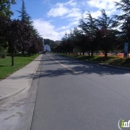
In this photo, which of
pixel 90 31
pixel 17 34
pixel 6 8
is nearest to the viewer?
pixel 17 34

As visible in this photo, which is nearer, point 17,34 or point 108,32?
point 17,34

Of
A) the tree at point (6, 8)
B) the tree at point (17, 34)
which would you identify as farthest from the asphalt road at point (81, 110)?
the tree at point (6, 8)

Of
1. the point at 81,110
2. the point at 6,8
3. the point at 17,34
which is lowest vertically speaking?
the point at 81,110

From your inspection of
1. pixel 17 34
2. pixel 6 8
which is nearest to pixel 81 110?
pixel 17 34

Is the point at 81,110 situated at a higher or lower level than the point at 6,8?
lower

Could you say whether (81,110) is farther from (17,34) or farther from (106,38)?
(106,38)

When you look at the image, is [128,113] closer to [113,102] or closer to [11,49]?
[113,102]

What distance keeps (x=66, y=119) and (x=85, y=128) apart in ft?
2.81

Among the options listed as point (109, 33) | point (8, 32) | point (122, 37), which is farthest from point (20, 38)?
point (109, 33)

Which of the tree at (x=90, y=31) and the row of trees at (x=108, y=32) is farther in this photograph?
the tree at (x=90, y=31)

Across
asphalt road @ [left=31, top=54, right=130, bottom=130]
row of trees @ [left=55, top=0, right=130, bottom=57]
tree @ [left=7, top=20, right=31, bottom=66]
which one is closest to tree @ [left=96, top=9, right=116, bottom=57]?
row of trees @ [left=55, top=0, right=130, bottom=57]

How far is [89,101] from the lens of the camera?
8.17m

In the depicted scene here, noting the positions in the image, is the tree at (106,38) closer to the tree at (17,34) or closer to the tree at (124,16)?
the tree at (124,16)

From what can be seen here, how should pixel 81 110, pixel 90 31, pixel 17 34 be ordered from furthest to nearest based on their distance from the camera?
pixel 90 31, pixel 17 34, pixel 81 110
